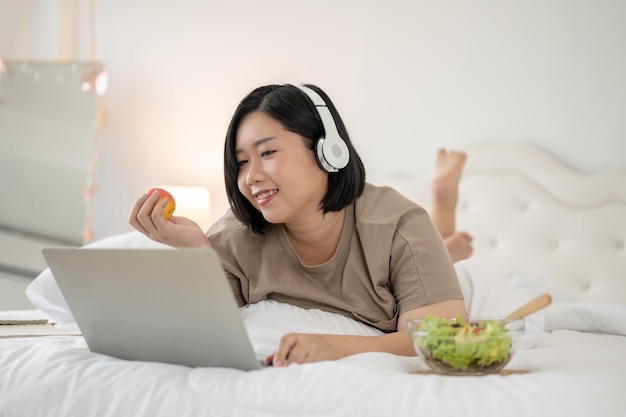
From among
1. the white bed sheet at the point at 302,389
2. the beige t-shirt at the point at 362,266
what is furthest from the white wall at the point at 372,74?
the white bed sheet at the point at 302,389

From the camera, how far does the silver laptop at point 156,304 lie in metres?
1.05

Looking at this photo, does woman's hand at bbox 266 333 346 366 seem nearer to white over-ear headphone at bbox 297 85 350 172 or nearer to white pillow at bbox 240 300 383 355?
white pillow at bbox 240 300 383 355

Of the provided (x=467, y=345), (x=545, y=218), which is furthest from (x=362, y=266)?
(x=545, y=218)

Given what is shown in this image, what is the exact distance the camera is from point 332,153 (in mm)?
1500

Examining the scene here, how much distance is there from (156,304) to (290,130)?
503 millimetres

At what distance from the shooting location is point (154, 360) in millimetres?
1216

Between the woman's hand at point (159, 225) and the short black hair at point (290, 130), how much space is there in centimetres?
13

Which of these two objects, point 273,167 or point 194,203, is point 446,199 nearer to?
point 194,203

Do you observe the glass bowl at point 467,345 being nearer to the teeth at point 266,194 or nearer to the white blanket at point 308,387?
the white blanket at point 308,387

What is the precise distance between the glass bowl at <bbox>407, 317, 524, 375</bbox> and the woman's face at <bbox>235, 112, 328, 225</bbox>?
0.46 metres

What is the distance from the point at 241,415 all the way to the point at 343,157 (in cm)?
64

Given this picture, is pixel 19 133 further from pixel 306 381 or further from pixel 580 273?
pixel 306 381

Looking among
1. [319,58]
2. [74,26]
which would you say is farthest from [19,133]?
[319,58]

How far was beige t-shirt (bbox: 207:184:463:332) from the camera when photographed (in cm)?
145
